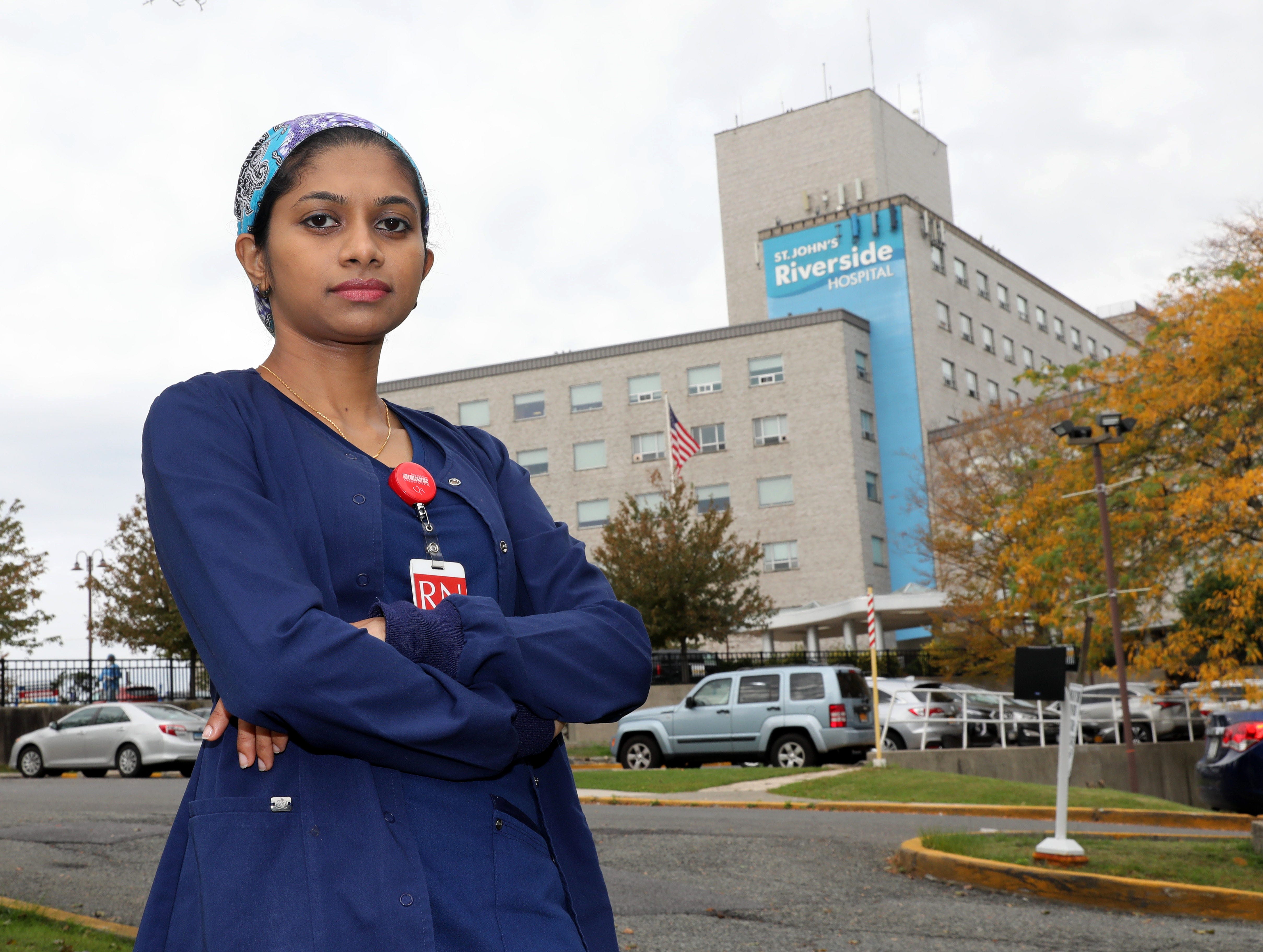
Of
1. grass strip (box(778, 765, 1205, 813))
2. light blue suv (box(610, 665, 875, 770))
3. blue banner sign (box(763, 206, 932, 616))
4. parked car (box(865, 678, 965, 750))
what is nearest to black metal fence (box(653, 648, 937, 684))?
parked car (box(865, 678, 965, 750))

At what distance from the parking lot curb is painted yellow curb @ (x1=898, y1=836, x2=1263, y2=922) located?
5465 millimetres

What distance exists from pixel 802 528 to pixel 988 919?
158 ft

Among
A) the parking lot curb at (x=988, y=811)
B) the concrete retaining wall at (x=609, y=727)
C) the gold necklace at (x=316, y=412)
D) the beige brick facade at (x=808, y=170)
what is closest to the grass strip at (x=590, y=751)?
the concrete retaining wall at (x=609, y=727)

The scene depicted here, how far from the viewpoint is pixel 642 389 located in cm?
5794

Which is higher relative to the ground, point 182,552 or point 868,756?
point 182,552

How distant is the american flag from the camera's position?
38531mm

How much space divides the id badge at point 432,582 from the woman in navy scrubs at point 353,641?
28 millimetres

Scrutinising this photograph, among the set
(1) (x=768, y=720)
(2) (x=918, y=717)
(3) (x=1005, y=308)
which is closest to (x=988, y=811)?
(1) (x=768, y=720)

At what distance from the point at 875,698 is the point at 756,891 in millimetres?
13080

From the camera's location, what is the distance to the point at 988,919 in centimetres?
753

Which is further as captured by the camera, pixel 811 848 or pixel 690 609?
pixel 690 609

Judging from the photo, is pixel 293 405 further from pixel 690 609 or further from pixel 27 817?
pixel 690 609

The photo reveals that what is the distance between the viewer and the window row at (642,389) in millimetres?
56375

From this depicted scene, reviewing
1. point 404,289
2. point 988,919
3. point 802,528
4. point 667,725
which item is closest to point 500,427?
point 802,528
